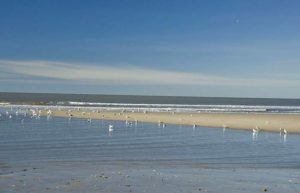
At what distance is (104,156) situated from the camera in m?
28.2

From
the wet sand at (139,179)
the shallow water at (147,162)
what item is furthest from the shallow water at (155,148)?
the wet sand at (139,179)

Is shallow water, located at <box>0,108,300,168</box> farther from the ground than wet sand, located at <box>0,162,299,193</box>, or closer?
farther from the ground

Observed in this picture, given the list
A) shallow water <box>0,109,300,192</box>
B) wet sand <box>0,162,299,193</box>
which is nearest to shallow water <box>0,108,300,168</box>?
shallow water <box>0,109,300,192</box>

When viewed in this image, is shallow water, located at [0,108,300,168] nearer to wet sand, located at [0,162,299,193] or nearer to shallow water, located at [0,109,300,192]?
shallow water, located at [0,109,300,192]

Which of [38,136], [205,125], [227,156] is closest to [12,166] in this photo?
[227,156]

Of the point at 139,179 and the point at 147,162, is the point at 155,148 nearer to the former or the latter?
the point at 147,162

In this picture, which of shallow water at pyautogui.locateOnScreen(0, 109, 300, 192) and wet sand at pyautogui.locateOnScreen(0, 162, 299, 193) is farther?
shallow water at pyautogui.locateOnScreen(0, 109, 300, 192)

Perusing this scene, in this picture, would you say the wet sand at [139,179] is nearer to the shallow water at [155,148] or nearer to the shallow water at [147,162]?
the shallow water at [147,162]

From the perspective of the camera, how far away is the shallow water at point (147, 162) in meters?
18.6

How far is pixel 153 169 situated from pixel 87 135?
61.7 ft

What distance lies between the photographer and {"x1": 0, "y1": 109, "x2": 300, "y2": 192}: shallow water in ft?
61.2

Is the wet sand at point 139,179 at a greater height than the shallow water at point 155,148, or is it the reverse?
the shallow water at point 155,148

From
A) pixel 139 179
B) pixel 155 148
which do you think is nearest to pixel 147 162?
pixel 139 179

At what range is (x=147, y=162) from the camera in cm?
2595
